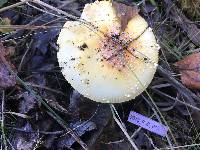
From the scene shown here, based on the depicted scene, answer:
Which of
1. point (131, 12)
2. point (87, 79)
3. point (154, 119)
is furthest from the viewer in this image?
point (154, 119)

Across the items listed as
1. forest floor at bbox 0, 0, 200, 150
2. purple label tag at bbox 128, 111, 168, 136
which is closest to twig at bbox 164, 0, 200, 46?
forest floor at bbox 0, 0, 200, 150

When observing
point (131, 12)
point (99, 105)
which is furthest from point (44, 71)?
point (131, 12)

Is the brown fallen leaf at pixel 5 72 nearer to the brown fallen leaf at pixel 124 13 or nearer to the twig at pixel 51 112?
the twig at pixel 51 112

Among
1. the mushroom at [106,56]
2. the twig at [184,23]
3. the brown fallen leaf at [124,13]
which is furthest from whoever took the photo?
the twig at [184,23]

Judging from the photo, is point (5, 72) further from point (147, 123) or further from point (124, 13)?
point (147, 123)

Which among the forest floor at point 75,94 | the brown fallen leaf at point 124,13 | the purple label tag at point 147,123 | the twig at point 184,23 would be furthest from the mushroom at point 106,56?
the twig at point 184,23

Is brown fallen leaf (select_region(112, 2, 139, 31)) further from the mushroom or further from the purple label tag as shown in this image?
the purple label tag

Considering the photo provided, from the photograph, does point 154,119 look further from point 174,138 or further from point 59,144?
point 59,144
